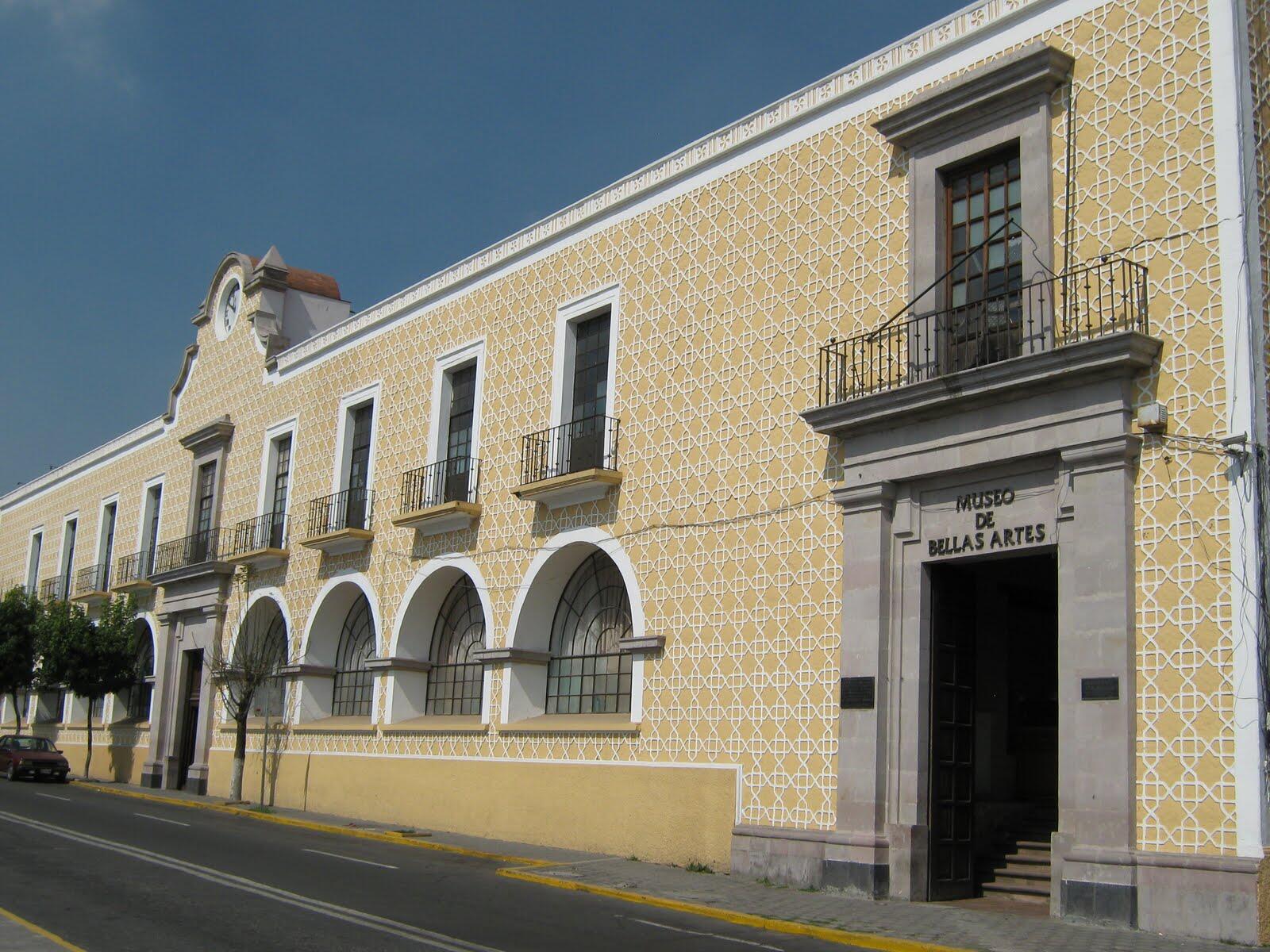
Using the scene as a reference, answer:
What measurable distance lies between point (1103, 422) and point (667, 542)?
655cm

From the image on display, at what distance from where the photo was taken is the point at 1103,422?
1205cm

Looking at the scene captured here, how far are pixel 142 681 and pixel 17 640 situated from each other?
576 centimetres

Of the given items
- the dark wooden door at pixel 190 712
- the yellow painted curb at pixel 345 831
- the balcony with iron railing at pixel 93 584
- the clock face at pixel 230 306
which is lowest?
the yellow painted curb at pixel 345 831

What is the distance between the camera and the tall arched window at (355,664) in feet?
80.6

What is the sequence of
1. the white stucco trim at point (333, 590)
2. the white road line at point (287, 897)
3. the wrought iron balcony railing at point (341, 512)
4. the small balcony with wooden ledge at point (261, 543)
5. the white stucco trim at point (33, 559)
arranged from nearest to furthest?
1. the white road line at point (287, 897)
2. the white stucco trim at point (333, 590)
3. the wrought iron balcony railing at point (341, 512)
4. the small balcony with wooden ledge at point (261, 543)
5. the white stucco trim at point (33, 559)

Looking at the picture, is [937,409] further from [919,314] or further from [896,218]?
[896,218]

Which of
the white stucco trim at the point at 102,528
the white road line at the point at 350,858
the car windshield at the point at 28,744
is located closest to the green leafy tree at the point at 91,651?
the car windshield at the point at 28,744

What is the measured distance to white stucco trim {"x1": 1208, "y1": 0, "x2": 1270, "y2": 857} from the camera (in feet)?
35.0

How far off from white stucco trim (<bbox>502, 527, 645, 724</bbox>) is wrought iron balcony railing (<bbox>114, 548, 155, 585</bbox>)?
667 inches

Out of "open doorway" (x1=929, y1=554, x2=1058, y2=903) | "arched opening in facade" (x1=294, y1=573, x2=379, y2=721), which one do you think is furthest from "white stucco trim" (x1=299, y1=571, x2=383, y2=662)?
"open doorway" (x1=929, y1=554, x2=1058, y2=903)

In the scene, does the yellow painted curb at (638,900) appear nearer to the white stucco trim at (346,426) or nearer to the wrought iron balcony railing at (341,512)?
the wrought iron balcony railing at (341,512)

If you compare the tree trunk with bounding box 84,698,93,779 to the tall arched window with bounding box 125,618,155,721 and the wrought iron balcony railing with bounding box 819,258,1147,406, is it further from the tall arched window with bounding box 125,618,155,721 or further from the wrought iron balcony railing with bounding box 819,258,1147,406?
the wrought iron balcony railing with bounding box 819,258,1147,406

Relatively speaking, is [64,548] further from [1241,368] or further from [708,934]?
[1241,368]

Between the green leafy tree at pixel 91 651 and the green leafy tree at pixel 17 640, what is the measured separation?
355 centimetres
